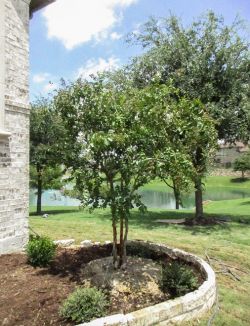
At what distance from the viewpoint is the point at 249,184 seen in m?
70.1

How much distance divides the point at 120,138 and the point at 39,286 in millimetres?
3637

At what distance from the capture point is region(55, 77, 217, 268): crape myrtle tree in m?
8.81

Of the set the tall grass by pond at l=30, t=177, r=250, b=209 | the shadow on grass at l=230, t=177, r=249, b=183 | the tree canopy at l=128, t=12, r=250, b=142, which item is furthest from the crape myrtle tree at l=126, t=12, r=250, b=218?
the shadow on grass at l=230, t=177, r=249, b=183

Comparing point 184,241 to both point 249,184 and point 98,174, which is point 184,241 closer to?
point 98,174

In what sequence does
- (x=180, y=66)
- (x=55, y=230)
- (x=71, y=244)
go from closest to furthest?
1. (x=71, y=244)
2. (x=55, y=230)
3. (x=180, y=66)

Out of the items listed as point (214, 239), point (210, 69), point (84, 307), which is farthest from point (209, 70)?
point (84, 307)

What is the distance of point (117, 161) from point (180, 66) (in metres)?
13.4

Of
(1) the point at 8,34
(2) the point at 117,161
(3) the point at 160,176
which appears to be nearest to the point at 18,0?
(1) the point at 8,34

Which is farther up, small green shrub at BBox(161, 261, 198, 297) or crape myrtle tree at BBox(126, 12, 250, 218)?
crape myrtle tree at BBox(126, 12, 250, 218)

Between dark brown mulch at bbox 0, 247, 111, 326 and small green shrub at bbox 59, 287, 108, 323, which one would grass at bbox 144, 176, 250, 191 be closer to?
dark brown mulch at bbox 0, 247, 111, 326

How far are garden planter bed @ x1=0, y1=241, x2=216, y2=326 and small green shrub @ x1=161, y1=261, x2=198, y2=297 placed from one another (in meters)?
0.25

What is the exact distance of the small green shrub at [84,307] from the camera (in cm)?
722

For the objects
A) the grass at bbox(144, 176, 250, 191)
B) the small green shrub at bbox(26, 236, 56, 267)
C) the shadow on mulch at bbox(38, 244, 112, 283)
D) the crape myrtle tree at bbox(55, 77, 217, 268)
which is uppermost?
the crape myrtle tree at bbox(55, 77, 217, 268)

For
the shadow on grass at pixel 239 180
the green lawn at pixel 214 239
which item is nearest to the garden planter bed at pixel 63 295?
the green lawn at pixel 214 239
